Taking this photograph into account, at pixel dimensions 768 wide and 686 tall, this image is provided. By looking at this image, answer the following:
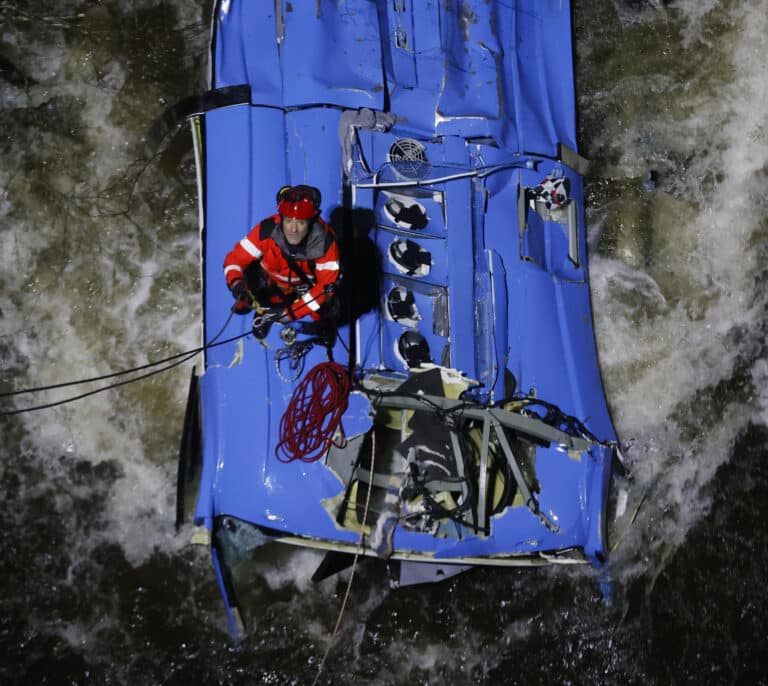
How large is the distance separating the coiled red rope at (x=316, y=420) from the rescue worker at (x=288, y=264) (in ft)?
1.08

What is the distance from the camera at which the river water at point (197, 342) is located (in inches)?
199

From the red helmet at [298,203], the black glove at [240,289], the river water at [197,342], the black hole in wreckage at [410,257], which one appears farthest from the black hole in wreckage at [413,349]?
the river water at [197,342]

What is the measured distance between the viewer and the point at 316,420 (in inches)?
155

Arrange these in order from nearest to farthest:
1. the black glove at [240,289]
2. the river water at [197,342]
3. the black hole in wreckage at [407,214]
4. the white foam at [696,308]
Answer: the black glove at [240,289], the black hole in wreckage at [407,214], the river water at [197,342], the white foam at [696,308]

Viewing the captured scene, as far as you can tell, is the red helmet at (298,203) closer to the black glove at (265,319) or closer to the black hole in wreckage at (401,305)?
the black glove at (265,319)

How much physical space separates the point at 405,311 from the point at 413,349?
0.21 meters

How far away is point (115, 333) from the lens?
17.0ft

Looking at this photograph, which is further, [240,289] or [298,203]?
[240,289]

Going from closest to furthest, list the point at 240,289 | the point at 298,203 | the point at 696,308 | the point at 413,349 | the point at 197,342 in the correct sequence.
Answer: the point at 298,203 < the point at 240,289 < the point at 413,349 < the point at 197,342 < the point at 696,308

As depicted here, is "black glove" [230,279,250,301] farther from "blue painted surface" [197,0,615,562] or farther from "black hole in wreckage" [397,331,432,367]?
"black hole in wreckage" [397,331,432,367]

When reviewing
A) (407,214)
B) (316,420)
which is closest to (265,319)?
(316,420)

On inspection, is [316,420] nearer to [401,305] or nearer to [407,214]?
[401,305]

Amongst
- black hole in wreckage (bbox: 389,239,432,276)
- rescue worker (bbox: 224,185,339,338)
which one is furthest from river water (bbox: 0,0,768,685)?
black hole in wreckage (bbox: 389,239,432,276)

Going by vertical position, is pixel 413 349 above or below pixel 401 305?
below
